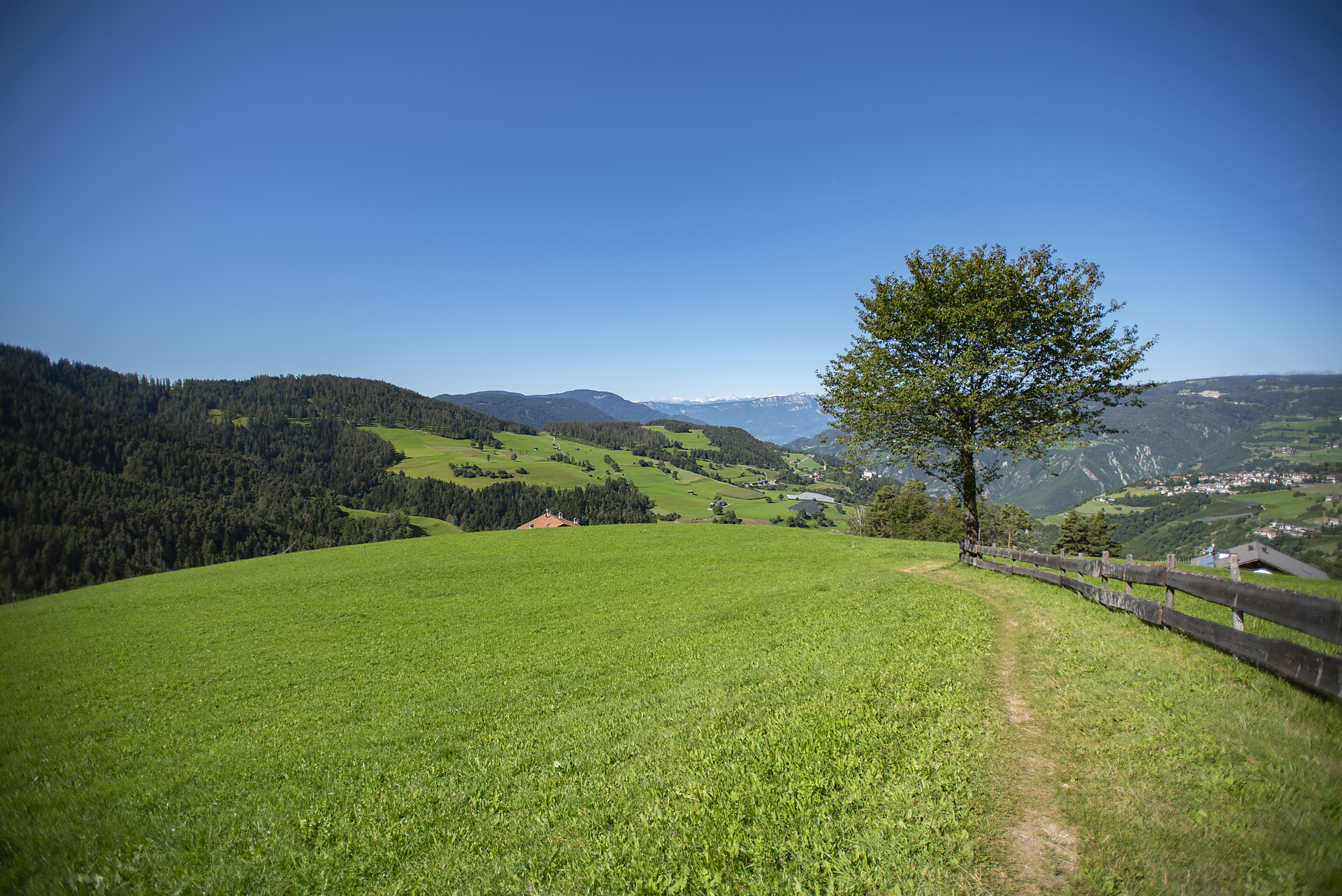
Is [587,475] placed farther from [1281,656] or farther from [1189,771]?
[1189,771]

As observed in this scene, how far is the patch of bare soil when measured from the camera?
3.95m

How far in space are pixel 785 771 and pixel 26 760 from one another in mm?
13740

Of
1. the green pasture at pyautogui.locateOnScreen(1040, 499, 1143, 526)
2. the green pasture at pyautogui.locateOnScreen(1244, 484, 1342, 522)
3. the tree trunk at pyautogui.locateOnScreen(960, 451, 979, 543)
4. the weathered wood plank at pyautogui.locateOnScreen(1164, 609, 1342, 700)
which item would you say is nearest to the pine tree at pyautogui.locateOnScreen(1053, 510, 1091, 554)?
the tree trunk at pyautogui.locateOnScreen(960, 451, 979, 543)

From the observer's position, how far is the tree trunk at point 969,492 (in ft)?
66.7

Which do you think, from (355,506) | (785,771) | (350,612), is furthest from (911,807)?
(355,506)

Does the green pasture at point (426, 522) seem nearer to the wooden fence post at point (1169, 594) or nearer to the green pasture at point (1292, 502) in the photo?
the wooden fence post at point (1169, 594)

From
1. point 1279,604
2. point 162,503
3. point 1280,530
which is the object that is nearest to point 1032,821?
point 1279,604

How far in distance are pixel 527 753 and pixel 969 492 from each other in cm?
2028

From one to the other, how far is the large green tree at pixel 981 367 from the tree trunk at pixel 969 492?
7 cm

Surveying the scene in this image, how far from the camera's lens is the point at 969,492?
69.1 feet

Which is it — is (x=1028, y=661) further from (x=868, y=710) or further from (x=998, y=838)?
(x=998, y=838)

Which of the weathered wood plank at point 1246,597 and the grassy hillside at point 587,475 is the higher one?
the weathered wood plank at point 1246,597

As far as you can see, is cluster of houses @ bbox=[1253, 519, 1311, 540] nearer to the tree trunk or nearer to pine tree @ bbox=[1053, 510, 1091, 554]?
pine tree @ bbox=[1053, 510, 1091, 554]

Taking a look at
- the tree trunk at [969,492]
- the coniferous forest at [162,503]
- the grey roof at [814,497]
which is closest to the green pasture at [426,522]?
the coniferous forest at [162,503]
